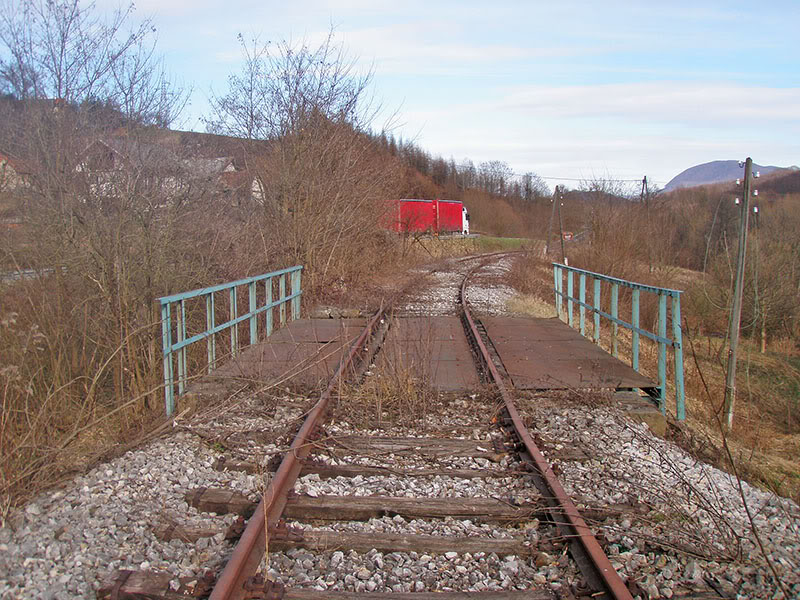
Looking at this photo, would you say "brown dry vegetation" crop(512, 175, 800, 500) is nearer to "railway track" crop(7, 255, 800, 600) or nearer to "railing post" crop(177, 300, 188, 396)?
"railway track" crop(7, 255, 800, 600)

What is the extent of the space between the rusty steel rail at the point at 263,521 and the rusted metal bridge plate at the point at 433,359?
1.25 m

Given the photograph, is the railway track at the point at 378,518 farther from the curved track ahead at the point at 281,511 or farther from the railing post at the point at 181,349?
the railing post at the point at 181,349

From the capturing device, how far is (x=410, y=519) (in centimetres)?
404

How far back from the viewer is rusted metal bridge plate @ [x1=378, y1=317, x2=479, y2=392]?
697cm

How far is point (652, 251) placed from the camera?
20672mm

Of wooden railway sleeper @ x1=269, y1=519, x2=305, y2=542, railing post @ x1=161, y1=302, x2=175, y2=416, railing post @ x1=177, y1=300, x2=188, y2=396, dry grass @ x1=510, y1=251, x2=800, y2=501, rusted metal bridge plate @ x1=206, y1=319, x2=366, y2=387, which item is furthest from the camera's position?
rusted metal bridge plate @ x1=206, y1=319, x2=366, y2=387

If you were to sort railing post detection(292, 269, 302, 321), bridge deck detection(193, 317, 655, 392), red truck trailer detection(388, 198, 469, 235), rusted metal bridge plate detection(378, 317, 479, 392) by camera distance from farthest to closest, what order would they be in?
red truck trailer detection(388, 198, 469, 235) < railing post detection(292, 269, 302, 321) < bridge deck detection(193, 317, 655, 392) < rusted metal bridge plate detection(378, 317, 479, 392)

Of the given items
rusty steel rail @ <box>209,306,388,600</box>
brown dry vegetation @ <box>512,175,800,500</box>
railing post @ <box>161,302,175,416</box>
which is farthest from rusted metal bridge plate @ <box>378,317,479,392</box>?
brown dry vegetation @ <box>512,175,800,500</box>

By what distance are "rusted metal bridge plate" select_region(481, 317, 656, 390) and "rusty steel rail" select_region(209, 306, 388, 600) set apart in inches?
110

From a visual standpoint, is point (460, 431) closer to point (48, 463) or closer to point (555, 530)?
point (555, 530)

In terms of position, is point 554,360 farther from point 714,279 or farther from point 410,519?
point 714,279

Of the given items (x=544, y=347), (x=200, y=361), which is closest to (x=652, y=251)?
(x=544, y=347)

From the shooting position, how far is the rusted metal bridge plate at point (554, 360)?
741cm

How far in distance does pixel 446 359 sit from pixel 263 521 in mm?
5459
